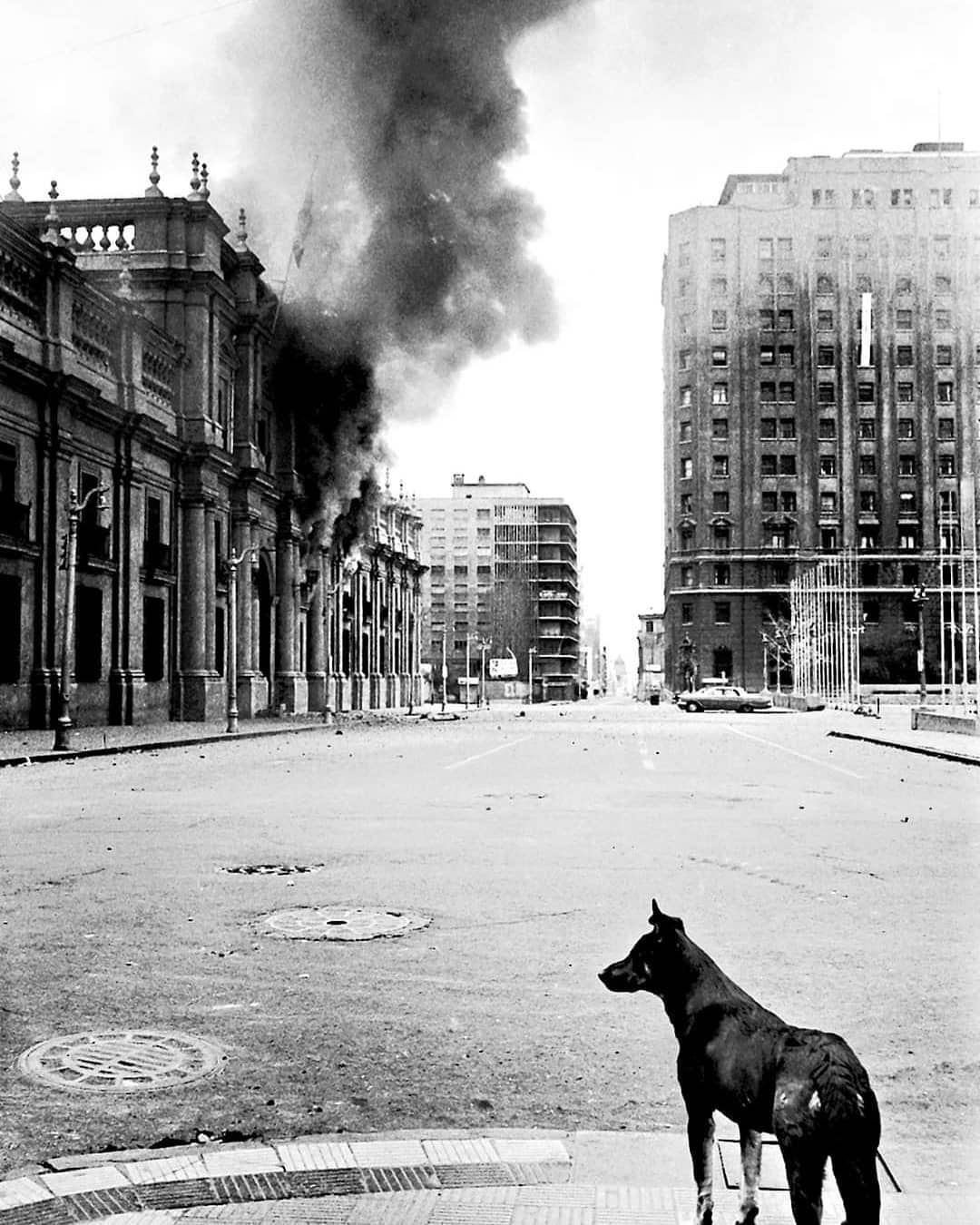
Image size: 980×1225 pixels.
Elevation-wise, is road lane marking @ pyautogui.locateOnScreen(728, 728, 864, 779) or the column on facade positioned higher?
the column on facade

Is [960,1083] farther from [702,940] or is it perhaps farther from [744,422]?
[744,422]

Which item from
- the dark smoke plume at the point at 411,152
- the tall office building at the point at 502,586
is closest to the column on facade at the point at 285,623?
the dark smoke plume at the point at 411,152

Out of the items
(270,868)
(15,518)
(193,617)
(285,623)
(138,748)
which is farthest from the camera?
(285,623)

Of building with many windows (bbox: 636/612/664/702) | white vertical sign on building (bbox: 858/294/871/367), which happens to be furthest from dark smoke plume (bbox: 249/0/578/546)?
building with many windows (bbox: 636/612/664/702)

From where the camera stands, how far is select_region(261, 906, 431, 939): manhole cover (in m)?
7.76

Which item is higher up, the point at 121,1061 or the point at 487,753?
the point at 121,1061

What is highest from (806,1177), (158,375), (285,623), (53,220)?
(53,220)

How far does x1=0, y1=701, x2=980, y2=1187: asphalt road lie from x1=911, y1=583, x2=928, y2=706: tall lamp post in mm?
50603

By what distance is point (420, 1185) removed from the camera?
12.7ft

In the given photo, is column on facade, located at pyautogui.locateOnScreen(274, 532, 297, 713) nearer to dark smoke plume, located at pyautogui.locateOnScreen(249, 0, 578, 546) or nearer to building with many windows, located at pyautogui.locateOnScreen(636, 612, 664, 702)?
dark smoke plume, located at pyautogui.locateOnScreen(249, 0, 578, 546)

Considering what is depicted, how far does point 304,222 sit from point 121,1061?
1785 centimetres

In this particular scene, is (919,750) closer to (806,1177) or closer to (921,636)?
(806,1177)

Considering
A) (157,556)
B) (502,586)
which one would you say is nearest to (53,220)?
(157,556)

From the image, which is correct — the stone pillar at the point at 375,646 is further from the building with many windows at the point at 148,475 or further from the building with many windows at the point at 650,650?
the building with many windows at the point at 650,650
